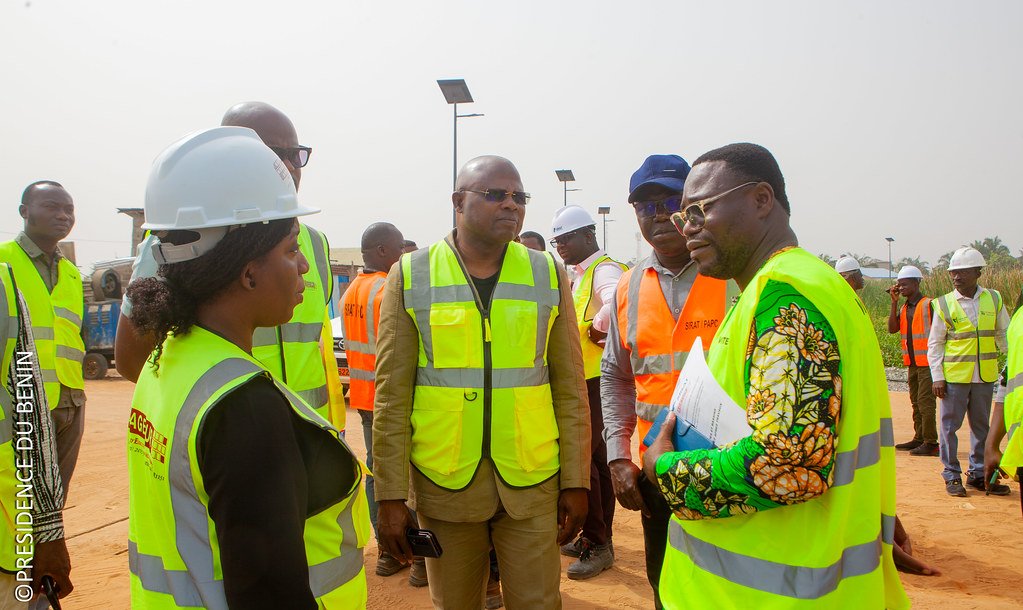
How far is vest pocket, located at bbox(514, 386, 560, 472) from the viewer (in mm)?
2936

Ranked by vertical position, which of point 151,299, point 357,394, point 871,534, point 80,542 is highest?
point 151,299

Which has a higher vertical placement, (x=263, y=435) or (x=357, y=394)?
(x=263, y=435)

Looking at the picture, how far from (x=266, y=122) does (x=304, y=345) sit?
3.34 ft

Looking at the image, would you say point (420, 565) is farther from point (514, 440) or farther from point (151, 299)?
point (151, 299)

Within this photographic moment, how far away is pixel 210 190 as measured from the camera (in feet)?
5.25

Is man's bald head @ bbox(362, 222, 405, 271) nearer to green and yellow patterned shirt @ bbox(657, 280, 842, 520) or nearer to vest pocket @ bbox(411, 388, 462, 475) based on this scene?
vest pocket @ bbox(411, 388, 462, 475)

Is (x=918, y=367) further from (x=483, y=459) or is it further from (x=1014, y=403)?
(x=483, y=459)

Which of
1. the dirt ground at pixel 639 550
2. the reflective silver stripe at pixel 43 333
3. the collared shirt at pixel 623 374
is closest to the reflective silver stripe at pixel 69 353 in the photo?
the reflective silver stripe at pixel 43 333

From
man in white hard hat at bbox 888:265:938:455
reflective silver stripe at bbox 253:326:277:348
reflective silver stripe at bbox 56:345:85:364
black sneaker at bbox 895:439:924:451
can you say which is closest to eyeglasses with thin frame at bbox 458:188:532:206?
reflective silver stripe at bbox 253:326:277:348

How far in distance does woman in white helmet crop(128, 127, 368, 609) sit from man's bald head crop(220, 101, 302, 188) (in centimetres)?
139

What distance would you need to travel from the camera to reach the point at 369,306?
576 cm

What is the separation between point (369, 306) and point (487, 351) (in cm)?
299

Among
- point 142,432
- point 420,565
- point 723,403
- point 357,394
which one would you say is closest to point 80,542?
point 357,394

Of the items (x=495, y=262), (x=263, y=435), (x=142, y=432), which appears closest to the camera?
(x=263, y=435)
